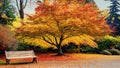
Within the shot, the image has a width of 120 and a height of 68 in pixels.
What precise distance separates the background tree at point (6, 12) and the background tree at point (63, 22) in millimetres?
7672

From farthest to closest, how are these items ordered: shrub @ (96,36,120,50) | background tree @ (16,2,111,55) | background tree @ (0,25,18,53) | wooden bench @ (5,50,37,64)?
shrub @ (96,36,120,50) → background tree @ (16,2,111,55) → background tree @ (0,25,18,53) → wooden bench @ (5,50,37,64)

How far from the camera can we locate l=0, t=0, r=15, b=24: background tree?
37.1 m

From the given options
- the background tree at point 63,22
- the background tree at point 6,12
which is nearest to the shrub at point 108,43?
the background tree at point 63,22

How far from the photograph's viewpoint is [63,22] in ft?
96.1

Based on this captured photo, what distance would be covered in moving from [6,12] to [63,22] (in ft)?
45.8

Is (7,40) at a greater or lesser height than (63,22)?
lesser

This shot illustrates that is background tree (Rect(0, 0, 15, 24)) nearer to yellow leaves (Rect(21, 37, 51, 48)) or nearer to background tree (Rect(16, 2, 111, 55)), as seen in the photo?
yellow leaves (Rect(21, 37, 51, 48))

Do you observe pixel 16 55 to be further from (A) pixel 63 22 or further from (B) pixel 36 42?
(B) pixel 36 42

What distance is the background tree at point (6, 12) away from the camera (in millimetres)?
37125

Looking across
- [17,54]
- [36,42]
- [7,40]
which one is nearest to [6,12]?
[36,42]

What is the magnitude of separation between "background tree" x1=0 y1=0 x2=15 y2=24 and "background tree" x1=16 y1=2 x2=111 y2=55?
7672 mm

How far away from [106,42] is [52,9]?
10.6m

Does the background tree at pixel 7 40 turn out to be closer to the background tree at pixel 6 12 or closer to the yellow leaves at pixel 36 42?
the yellow leaves at pixel 36 42

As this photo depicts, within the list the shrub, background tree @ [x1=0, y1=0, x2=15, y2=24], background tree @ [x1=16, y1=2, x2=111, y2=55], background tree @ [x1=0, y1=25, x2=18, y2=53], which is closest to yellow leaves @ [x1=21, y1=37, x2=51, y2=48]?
background tree @ [x1=16, y1=2, x2=111, y2=55]
